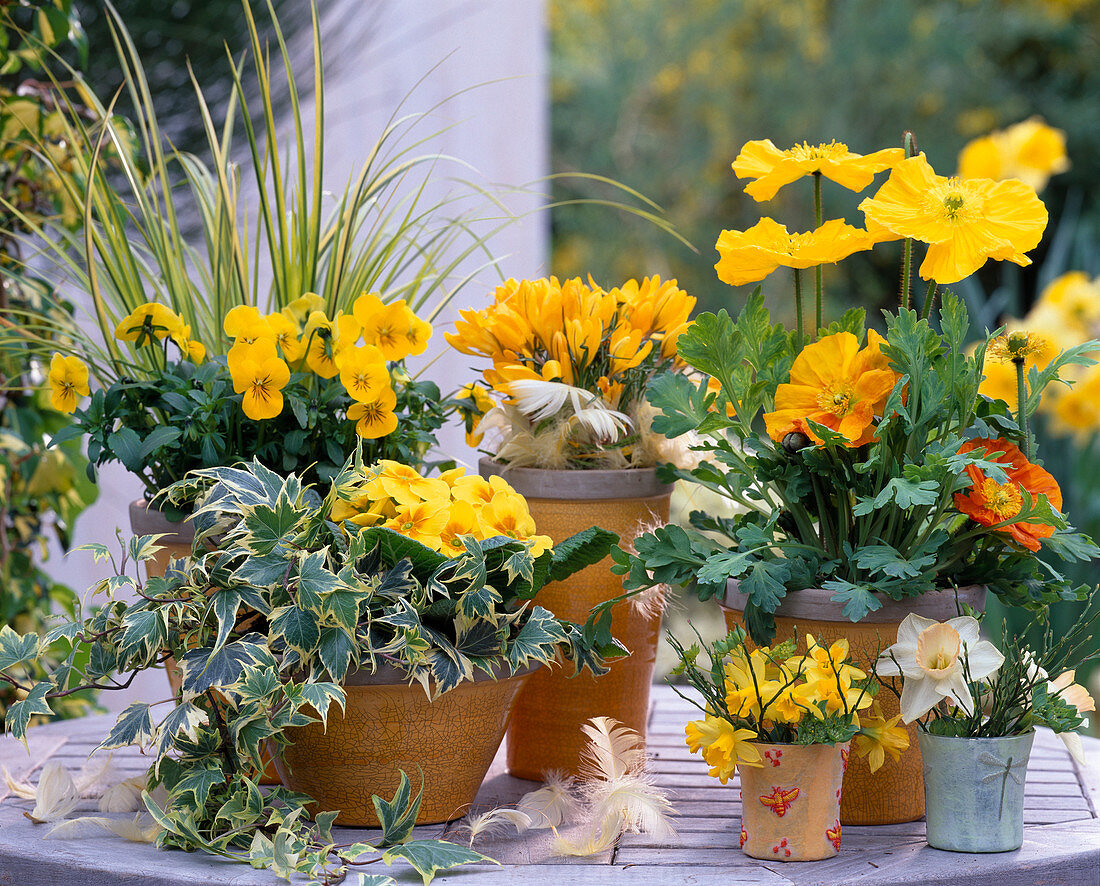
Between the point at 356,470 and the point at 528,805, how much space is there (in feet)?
1.00

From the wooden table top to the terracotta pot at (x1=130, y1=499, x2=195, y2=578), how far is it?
0.21m

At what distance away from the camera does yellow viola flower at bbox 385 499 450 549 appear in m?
0.83

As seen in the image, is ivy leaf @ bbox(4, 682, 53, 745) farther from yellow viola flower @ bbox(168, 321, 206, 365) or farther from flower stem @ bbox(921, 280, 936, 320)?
flower stem @ bbox(921, 280, 936, 320)

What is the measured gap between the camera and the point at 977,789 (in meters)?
0.78

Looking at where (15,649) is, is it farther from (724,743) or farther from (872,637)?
Result: (872,637)

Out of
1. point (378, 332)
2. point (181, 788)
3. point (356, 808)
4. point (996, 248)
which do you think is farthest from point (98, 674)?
point (996, 248)

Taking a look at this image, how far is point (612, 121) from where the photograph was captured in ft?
27.1

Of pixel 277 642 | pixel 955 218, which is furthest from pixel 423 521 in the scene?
pixel 955 218

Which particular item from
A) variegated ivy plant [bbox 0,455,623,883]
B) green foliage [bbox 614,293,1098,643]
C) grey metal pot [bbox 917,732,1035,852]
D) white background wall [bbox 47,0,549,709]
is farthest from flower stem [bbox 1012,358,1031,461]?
white background wall [bbox 47,0,549,709]

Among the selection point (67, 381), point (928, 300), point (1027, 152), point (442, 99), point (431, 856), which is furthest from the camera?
point (1027, 152)

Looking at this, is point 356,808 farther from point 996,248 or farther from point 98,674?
point 996,248

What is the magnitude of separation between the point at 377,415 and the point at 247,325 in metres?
0.13

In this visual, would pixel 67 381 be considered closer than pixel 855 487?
No

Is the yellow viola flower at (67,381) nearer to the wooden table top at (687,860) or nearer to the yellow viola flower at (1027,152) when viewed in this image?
the wooden table top at (687,860)
